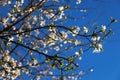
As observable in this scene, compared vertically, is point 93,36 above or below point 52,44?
below

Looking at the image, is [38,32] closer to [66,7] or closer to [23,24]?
[23,24]

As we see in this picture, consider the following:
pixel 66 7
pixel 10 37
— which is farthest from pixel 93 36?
pixel 10 37

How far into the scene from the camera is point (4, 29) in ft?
29.5

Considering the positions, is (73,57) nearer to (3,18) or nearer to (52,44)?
(52,44)

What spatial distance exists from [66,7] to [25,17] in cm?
111

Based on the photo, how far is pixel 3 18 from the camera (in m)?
10.0

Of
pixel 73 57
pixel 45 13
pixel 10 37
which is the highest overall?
pixel 45 13

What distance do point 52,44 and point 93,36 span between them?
1.66m

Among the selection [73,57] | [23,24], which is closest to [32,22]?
[23,24]

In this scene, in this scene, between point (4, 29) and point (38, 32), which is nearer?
point (4, 29)

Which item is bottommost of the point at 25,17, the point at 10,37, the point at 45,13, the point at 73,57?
the point at 73,57

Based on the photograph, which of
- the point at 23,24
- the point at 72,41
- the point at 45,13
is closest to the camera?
the point at 72,41

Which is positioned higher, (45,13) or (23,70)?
(45,13)

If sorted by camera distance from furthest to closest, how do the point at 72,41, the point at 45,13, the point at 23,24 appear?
the point at 45,13 → the point at 23,24 → the point at 72,41
